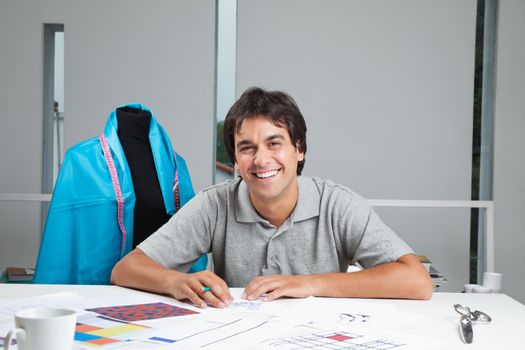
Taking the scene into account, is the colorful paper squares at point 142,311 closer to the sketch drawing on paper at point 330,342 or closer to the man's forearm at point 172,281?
the man's forearm at point 172,281

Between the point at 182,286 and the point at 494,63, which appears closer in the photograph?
the point at 182,286

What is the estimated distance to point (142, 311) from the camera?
50.9 inches

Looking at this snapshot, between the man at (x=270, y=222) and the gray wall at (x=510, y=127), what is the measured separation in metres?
2.18

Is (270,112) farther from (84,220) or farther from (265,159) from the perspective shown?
→ (84,220)

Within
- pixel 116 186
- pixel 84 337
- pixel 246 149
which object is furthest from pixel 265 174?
pixel 84 337

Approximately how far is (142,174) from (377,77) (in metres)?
2.02

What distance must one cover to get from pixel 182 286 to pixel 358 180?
8.08 feet

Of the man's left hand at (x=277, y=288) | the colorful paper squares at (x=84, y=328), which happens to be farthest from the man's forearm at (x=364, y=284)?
the colorful paper squares at (x=84, y=328)

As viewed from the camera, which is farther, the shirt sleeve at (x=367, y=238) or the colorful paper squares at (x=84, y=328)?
the shirt sleeve at (x=367, y=238)

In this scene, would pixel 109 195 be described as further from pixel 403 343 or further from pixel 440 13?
pixel 440 13

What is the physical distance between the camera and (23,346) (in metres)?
0.79

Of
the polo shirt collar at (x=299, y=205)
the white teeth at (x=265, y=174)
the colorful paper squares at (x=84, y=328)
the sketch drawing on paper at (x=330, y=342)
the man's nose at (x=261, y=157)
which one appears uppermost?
the man's nose at (x=261, y=157)

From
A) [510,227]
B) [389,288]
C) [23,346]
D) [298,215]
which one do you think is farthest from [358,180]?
[23,346]

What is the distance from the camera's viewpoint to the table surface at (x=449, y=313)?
114 centimetres
